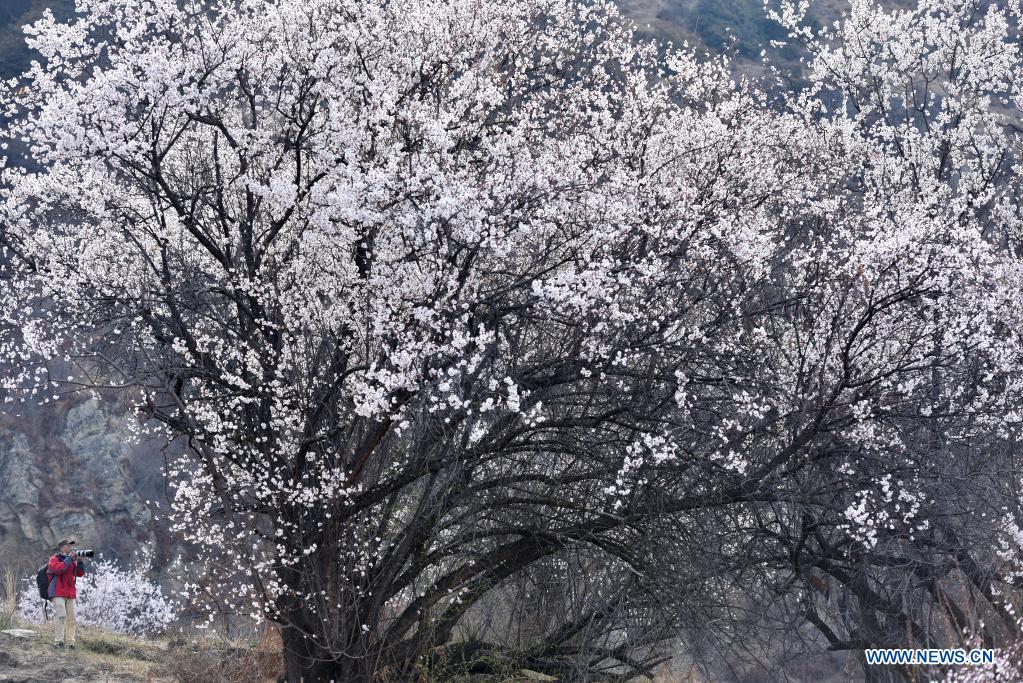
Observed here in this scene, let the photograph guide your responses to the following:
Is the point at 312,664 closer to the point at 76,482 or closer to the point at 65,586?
the point at 65,586

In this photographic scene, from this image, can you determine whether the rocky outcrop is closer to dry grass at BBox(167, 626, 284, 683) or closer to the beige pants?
the beige pants

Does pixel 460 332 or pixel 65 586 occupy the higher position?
pixel 460 332

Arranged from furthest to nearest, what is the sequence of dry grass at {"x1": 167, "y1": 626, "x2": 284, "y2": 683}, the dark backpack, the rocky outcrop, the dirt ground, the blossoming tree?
the rocky outcrop, the dark backpack, dry grass at {"x1": 167, "y1": 626, "x2": 284, "y2": 683}, the dirt ground, the blossoming tree

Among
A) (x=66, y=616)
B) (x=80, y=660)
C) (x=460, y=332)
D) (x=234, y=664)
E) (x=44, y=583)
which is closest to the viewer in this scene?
(x=460, y=332)

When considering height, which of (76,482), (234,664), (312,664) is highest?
(76,482)

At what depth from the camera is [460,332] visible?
8523mm

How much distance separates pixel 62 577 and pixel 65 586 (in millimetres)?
128

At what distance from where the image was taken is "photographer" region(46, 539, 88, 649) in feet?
43.1

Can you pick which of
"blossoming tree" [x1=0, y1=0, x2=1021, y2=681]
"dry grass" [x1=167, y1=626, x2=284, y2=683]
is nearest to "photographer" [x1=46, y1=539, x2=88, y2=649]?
"dry grass" [x1=167, y1=626, x2=284, y2=683]

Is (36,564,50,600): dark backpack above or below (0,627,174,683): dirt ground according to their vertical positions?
above

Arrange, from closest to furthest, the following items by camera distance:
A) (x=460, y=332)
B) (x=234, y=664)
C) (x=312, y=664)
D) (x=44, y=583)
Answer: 1. (x=460, y=332)
2. (x=312, y=664)
3. (x=234, y=664)
4. (x=44, y=583)

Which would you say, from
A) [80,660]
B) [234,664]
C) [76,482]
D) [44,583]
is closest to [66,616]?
[44,583]

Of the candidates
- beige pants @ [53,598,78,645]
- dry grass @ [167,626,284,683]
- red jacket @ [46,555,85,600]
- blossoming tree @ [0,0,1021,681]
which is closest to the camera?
blossoming tree @ [0,0,1021,681]

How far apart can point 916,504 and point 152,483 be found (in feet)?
98.6
